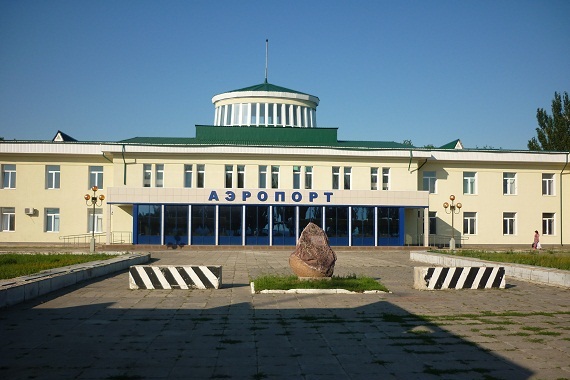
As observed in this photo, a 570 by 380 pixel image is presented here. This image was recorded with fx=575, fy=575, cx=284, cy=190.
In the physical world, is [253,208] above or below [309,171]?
below

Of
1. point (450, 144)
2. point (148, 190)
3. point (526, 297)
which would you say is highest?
point (450, 144)

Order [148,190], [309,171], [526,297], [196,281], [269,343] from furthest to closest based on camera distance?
[309,171] → [148,190] → [196,281] → [526,297] → [269,343]

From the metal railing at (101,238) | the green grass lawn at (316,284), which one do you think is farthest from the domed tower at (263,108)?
the green grass lawn at (316,284)

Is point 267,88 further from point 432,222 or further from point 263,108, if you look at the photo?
point 432,222

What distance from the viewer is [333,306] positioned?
13.1 m

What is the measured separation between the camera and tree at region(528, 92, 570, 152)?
61.0 metres

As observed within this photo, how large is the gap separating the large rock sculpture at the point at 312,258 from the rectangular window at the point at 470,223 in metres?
30.4

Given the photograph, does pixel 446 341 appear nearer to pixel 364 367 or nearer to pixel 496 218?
pixel 364 367

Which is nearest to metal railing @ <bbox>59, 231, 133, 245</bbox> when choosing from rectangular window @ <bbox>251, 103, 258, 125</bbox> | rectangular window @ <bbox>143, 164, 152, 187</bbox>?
rectangular window @ <bbox>143, 164, 152, 187</bbox>

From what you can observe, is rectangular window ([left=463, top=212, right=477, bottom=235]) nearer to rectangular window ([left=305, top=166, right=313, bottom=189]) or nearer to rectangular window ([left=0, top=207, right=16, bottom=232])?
rectangular window ([left=305, top=166, right=313, bottom=189])

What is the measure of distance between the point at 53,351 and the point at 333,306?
6420mm

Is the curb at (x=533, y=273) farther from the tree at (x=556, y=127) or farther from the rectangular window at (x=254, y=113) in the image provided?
the tree at (x=556, y=127)

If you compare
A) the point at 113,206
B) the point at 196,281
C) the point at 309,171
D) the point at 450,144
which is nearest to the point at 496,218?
the point at 450,144

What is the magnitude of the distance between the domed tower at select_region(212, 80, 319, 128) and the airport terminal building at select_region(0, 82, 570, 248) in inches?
121
